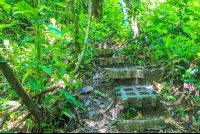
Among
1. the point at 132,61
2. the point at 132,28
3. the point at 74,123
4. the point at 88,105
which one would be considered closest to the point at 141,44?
the point at 132,61

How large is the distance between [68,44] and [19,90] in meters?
2.04

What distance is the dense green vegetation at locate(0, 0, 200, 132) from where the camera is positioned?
4.01ft

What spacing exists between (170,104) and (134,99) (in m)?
0.54

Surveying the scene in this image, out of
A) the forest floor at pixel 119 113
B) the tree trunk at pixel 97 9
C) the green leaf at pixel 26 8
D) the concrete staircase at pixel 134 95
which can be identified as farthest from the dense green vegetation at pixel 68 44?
the tree trunk at pixel 97 9

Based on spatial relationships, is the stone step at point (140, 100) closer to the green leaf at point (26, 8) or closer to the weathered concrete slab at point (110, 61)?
the weathered concrete slab at point (110, 61)

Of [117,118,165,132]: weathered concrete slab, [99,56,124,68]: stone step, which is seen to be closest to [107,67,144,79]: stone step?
[99,56,124,68]: stone step

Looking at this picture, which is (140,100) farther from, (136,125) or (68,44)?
(68,44)

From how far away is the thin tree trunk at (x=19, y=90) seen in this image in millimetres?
1077

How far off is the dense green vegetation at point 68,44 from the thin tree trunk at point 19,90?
0.4 inches

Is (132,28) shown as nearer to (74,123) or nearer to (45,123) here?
(74,123)

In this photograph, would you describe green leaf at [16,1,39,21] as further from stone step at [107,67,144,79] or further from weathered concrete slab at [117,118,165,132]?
stone step at [107,67,144,79]

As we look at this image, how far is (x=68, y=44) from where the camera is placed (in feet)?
10.0

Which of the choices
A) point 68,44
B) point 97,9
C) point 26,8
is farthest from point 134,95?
point 97,9

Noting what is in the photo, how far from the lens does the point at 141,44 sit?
3.16 meters
